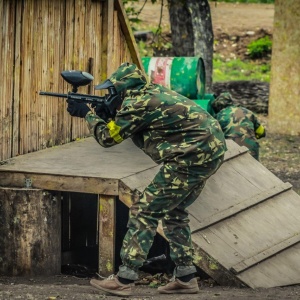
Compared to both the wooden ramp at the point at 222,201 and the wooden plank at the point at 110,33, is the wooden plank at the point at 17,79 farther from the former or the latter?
the wooden plank at the point at 110,33

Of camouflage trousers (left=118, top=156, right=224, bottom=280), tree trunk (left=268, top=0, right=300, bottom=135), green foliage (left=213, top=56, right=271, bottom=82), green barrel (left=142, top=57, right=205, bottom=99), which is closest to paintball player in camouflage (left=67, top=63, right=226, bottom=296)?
camouflage trousers (left=118, top=156, right=224, bottom=280)

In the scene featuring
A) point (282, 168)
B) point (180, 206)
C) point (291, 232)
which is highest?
point (180, 206)

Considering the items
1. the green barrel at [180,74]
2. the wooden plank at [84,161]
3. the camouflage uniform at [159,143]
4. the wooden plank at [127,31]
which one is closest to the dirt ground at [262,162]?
the camouflage uniform at [159,143]

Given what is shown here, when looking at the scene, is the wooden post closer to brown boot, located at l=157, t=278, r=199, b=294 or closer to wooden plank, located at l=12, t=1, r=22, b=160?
wooden plank, located at l=12, t=1, r=22, b=160

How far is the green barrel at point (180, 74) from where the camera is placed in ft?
37.8

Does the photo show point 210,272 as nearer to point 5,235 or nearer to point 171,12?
point 5,235

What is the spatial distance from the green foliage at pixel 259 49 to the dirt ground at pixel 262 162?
27 cm

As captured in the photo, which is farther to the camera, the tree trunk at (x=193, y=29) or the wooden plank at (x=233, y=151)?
the tree trunk at (x=193, y=29)

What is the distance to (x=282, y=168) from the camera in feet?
41.4

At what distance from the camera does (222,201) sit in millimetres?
7996

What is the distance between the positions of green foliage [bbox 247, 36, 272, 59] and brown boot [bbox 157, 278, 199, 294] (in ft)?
47.4

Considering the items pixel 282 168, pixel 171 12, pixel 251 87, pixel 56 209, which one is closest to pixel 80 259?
pixel 56 209

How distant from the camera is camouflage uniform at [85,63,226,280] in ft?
21.4

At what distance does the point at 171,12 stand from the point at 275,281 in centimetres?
798
